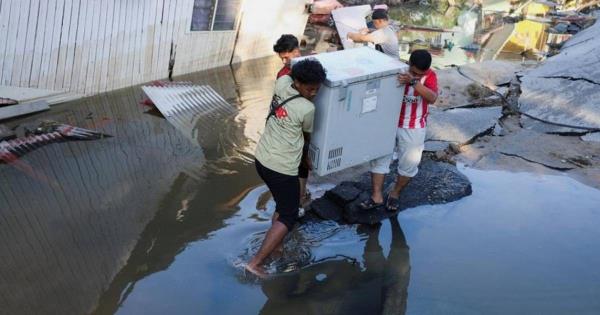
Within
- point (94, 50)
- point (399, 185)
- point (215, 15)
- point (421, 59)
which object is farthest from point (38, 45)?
point (421, 59)

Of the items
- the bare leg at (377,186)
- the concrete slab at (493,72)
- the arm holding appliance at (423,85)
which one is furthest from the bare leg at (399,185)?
the concrete slab at (493,72)

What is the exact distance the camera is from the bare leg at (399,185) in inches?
196

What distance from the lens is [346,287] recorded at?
13.7 ft

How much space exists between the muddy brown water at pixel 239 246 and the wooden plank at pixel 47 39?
5.79 feet

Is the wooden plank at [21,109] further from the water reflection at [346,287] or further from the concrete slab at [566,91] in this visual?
the concrete slab at [566,91]

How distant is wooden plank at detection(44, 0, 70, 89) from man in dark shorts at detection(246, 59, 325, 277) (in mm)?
5125

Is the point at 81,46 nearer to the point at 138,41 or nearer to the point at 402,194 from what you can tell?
the point at 138,41

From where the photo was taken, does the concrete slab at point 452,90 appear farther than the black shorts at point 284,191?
Yes

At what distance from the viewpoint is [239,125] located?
7.72 metres

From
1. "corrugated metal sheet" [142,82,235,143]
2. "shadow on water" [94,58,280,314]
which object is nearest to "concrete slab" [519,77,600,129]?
"shadow on water" [94,58,280,314]

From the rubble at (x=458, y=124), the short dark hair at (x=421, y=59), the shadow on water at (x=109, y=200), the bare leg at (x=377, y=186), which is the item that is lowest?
the shadow on water at (x=109, y=200)

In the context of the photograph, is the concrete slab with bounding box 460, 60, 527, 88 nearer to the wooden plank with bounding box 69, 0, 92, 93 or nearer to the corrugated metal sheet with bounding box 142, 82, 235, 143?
the corrugated metal sheet with bounding box 142, 82, 235, 143

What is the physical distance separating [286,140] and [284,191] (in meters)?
0.41

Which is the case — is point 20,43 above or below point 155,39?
below
